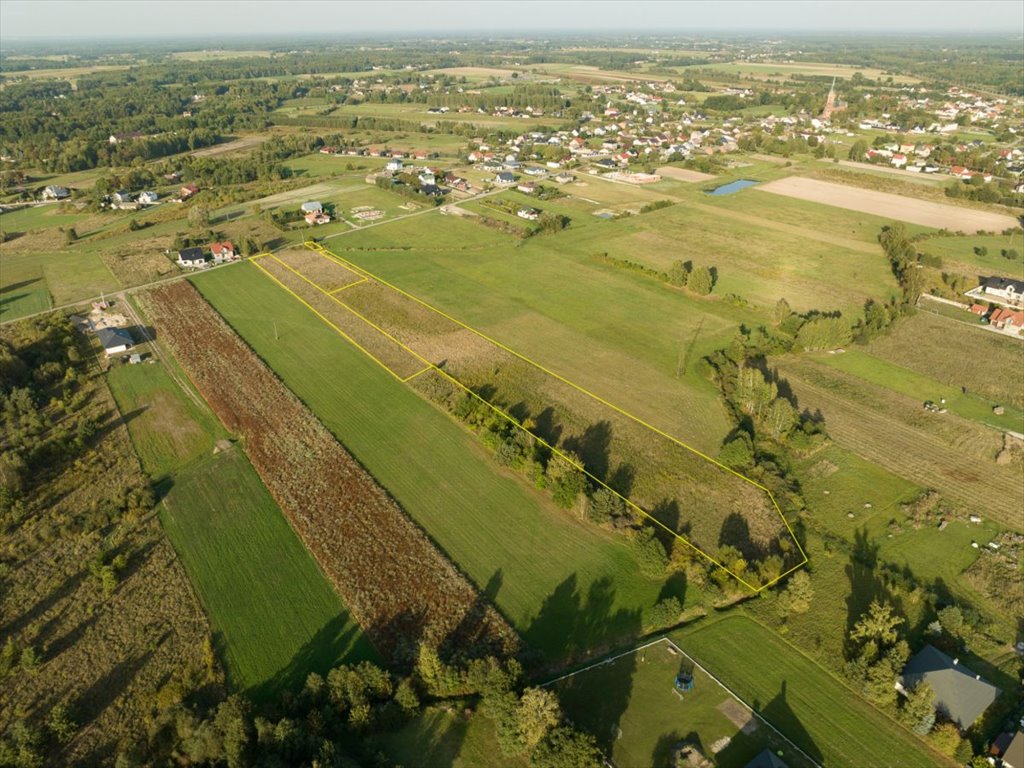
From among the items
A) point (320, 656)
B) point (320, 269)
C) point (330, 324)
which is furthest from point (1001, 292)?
point (320, 269)

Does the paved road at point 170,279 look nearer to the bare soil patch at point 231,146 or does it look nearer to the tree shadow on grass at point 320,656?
the tree shadow on grass at point 320,656

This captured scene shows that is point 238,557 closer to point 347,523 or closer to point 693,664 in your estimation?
point 347,523

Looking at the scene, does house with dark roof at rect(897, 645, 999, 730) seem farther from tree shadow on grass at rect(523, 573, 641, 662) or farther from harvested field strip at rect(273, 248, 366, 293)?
harvested field strip at rect(273, 248, 366, 293)

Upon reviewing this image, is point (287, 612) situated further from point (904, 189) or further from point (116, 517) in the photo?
point (904, 189)

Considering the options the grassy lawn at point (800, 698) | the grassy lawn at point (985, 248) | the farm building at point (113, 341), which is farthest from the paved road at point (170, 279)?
the grassy lawn at point (985, 248)

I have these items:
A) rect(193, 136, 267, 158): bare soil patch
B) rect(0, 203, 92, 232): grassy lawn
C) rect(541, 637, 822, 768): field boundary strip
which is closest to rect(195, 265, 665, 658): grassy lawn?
rect(541, 637, 822, 768): field boundary strip

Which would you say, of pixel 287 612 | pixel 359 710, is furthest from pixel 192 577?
pixel 359 710
